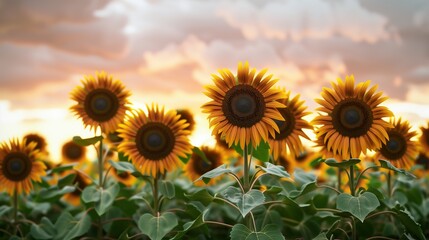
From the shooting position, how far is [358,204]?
465 centimetres

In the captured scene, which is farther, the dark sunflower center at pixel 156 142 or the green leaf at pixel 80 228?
the green leaf at pixel 80 228

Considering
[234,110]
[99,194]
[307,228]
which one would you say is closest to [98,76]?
[99,194]

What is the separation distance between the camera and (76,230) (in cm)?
607

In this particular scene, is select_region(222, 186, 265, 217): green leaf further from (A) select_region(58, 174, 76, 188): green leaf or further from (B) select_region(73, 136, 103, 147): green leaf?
(A) select_region(58, 174, 76, 188): green leaf

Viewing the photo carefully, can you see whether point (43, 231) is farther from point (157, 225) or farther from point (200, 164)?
point (200, 164)

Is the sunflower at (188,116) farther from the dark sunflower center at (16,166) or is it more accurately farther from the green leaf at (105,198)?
the dark sunflower center at (16,166)

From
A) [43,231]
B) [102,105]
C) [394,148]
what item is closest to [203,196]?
[102,105]

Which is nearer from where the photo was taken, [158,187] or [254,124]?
[254,124]

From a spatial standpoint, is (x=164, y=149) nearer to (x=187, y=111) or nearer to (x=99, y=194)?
(x=99, y=194)

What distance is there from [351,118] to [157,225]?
2035 millimetres

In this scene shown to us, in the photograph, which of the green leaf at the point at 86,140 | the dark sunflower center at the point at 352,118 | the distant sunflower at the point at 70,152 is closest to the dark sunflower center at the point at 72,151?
the distant sunflower at the point at 70,152

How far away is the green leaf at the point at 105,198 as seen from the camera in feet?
18.9

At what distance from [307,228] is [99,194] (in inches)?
91.2

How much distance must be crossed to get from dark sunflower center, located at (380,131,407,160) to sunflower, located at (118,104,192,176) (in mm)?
2074
